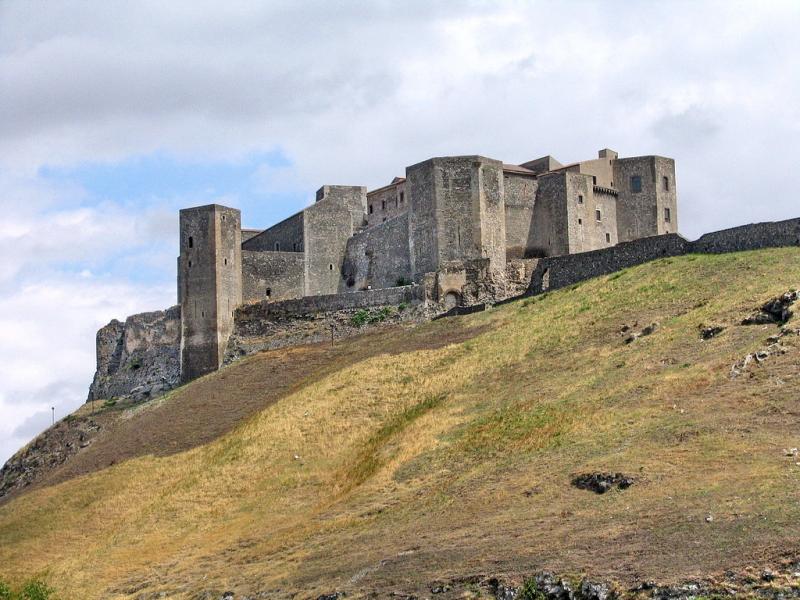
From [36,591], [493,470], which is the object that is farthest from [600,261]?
[36,591]

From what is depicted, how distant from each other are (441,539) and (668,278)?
23.7 metres

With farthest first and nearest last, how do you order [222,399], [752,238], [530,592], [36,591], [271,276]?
[271,276]
[222,399]
[752,238]
[36,591]
[530,592]

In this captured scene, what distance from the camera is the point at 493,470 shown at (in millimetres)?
39719

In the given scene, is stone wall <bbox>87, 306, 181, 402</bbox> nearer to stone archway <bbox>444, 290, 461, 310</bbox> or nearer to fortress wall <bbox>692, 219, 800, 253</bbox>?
stone archway <bbox>444, 290, 461, 310</bbox>

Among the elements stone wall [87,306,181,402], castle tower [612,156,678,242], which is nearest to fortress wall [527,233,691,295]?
castle tower [612,156,678,242]

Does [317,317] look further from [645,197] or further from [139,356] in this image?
[645,197]

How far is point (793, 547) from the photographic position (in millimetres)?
27297

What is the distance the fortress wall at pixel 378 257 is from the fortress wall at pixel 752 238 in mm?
19081

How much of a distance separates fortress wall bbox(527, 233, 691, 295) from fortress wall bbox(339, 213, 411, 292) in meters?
9.66

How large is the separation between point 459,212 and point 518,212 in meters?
3.90

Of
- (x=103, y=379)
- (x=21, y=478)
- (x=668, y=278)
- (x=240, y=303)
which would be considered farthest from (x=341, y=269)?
(x=668, y=278)

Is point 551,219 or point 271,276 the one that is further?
point 271,276

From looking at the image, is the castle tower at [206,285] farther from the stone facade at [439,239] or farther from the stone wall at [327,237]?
the stone wall at [327,237]

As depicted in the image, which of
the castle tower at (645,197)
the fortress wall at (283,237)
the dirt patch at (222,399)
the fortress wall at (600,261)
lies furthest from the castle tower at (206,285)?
the castle tower at (645,197)
